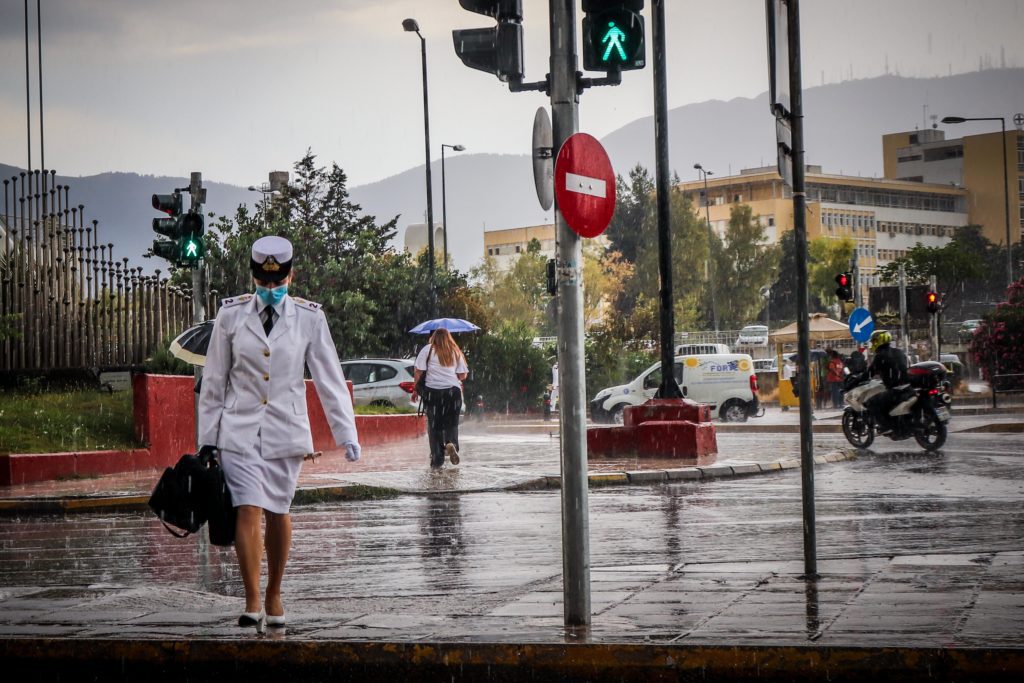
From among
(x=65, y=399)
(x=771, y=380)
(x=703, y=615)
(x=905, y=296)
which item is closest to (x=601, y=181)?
(x=703, y=615)

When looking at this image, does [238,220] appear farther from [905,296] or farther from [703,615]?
[703,615]

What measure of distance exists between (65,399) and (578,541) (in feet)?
50.4

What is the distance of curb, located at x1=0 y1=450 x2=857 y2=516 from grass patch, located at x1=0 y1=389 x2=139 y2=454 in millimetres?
3115

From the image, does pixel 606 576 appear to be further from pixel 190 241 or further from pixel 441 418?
pixel 441 418

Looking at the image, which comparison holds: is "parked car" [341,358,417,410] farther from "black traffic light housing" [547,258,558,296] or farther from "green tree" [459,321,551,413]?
"black traffic light housing" [547,258,558,296]

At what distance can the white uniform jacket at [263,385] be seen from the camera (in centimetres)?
662

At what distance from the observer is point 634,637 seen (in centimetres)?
629

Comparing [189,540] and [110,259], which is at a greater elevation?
[110,259]

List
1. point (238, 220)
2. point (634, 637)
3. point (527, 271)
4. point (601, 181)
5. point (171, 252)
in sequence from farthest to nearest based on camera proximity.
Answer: point (527, 271) < point (238, 220) < point (171, 252) < point (601, 181) < point (634, 637)

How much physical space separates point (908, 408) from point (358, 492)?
358 inches

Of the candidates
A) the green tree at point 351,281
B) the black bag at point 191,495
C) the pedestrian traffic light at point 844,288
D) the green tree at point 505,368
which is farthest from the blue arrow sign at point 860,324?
the black bag at point 191,495

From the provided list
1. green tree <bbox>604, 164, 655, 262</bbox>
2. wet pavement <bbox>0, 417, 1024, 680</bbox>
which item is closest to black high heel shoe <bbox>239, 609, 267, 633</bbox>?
wet pavement <bbox>0, 417, 1024, 680</bbox>

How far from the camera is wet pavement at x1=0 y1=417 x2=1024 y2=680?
20.7 feet

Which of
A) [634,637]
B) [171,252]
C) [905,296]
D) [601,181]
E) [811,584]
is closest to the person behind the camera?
[634,637]
